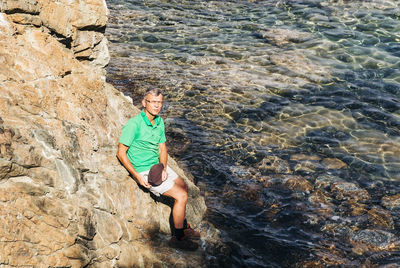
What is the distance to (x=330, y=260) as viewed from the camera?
6.11 meters

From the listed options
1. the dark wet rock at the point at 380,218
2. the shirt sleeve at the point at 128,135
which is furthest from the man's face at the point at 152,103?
the dark wet rock at the point at 380,218

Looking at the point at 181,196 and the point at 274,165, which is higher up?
the point at 181,196

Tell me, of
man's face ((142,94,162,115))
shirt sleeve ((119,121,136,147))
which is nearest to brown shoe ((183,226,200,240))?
shirt sleeve ((119,121,136,147))

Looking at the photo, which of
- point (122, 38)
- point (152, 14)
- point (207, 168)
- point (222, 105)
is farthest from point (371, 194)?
point (152, 14)

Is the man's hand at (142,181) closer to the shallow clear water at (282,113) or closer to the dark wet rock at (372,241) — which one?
the shallow clear water at (282,113)

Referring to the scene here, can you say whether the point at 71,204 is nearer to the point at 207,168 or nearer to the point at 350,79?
the point at 207,168

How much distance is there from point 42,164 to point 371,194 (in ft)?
20.9

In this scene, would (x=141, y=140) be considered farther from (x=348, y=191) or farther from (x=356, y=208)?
(x=348, y=191)

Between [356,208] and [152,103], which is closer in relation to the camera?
[152,103]

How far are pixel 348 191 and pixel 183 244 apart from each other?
13.0 ft

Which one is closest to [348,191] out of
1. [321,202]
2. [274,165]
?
[321,202]

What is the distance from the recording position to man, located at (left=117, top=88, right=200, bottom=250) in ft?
17.3

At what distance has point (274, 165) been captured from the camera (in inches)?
340

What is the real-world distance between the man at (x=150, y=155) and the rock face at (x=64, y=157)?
22 cm
